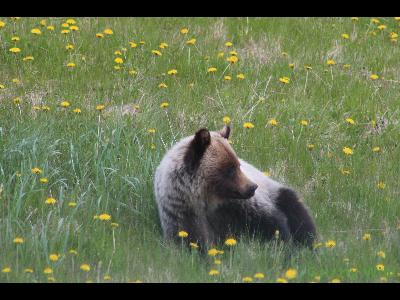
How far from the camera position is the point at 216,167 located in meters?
7.49

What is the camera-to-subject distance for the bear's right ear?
732 cm

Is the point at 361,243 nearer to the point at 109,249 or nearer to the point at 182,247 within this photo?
the point at 182,247

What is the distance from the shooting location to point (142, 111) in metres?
9.63

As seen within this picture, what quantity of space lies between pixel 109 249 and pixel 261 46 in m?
5.42

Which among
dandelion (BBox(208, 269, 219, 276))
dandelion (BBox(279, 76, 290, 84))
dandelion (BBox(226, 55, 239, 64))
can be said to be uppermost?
dandelion (BBox(226, 55, 239, 64))

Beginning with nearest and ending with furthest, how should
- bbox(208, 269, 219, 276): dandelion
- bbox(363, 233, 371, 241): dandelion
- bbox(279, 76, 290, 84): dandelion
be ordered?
bbox(208, 269, 219, 276): dandelion, bbox(363, 233, 371, 241): dandelion, bbox(279, 76, 290, 84): dandelion

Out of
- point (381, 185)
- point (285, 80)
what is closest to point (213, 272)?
point (381, 185)

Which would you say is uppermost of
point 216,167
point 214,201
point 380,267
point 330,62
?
point 330,62

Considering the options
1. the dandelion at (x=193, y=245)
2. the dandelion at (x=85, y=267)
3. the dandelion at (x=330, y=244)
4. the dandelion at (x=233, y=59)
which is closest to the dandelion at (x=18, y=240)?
the dandelion at (x=85, y=267)

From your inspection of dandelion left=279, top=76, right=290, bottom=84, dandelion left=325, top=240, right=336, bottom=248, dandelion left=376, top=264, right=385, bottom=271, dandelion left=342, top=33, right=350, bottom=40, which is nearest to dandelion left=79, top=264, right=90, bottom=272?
dandelion left=325, top=240, right=336, bottom=248

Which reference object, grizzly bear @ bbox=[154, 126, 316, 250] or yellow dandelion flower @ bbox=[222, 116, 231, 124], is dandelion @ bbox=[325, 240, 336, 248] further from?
yellow dandelion flower @ bbox=[222, 116, 231, 124]

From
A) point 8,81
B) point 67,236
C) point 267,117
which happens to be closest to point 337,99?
point 267,117

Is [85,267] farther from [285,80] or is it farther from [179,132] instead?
[285,80]

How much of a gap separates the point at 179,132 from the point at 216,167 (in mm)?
1935
